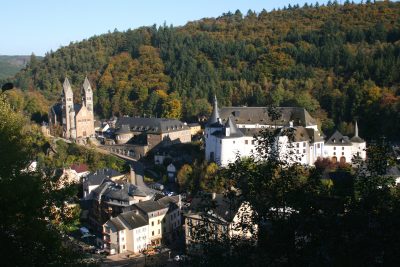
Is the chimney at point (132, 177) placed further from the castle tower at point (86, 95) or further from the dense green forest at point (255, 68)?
the dense green forest at point (255, 68)

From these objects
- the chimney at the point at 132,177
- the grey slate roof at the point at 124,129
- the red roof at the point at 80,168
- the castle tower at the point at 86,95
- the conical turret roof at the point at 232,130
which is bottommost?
the chimney at the point at 132,177

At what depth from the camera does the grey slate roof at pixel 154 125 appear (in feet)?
152

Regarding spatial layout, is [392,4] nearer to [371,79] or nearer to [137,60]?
[371,79]

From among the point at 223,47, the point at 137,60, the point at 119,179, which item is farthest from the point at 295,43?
the point at 119,179

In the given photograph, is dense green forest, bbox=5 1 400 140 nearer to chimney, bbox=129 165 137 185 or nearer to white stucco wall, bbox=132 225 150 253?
chimney, bbox=129 165 137 185

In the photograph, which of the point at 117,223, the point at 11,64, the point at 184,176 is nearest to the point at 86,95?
the point at 184,176

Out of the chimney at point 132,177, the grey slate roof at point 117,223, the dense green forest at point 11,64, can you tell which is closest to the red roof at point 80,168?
the chimney at point 132,177

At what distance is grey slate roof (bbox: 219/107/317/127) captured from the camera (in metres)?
41.7

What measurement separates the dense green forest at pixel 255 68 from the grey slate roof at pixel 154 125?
33.3 feet

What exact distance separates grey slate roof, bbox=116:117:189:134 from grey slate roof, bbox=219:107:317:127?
5.42 metres

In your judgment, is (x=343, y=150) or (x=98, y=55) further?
(x=98, y=55)

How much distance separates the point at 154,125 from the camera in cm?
4719

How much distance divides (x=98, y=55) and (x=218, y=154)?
197ft

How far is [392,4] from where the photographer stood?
302 feet
